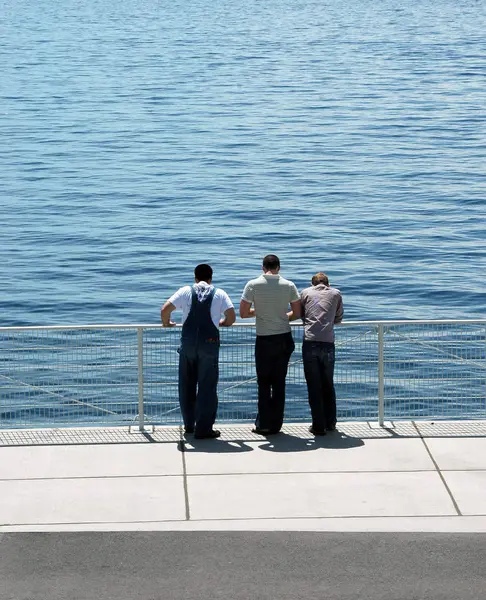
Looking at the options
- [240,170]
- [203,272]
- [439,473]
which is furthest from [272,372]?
[240,170]

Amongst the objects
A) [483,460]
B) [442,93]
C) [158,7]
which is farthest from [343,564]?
[158,7]

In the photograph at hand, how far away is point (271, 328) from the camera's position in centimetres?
1136

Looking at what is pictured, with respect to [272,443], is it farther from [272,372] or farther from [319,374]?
[319,374]

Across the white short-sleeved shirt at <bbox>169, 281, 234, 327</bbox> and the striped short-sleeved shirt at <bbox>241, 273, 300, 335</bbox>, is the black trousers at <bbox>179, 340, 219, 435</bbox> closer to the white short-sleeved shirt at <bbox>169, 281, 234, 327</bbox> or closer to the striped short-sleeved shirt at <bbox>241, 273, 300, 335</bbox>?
the white short-sleeved shirt at <bbox>169, 281, 234, 327</bbox>

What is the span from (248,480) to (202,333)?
161 cm

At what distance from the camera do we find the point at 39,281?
33.7 m

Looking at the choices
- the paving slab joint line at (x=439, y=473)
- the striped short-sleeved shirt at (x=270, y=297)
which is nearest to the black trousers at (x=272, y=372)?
the striped short-sleeved shirt at (x=270, y=297)

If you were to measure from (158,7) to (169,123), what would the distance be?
83437mm

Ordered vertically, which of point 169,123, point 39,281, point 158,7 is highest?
point 158,7

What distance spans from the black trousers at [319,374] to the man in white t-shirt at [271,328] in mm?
190

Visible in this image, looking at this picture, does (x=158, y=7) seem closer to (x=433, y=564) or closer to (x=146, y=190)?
(x=146, y=190)

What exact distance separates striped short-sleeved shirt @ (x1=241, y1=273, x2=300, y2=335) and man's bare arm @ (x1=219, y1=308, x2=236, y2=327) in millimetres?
182

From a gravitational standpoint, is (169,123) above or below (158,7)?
below

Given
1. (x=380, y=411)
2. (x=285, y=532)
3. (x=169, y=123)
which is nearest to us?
(x=285, y=532)
